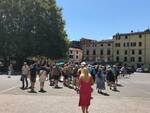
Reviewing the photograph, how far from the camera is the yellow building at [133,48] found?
152m

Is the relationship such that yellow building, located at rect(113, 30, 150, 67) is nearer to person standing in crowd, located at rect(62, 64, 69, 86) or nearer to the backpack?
person standing in crowd, located at rect(62, 64, 69, 86)

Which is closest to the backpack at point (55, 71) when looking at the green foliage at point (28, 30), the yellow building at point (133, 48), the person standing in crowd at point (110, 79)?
the person standing in crowd at point (110, 79)

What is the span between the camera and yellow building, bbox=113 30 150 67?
15162cm

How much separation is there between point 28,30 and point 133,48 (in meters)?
78.3

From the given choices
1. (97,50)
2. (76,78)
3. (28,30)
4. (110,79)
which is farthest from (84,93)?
(97,50)

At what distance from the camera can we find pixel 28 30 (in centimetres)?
8069

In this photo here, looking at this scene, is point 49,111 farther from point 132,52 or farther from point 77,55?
point 77,55

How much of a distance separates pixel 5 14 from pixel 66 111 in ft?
216

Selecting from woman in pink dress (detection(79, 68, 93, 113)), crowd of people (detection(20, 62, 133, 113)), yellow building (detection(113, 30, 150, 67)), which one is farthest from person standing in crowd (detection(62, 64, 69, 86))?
yellow building (detection(113, 30, 150, 67))

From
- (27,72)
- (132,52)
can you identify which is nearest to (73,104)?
(27,72)

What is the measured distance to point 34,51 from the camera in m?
80.8

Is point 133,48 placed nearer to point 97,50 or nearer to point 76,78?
point 97,50

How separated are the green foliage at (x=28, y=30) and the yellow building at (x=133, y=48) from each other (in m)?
69.8

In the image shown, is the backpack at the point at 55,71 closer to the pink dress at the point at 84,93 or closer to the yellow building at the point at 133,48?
the pink dress at the point at 84,93
